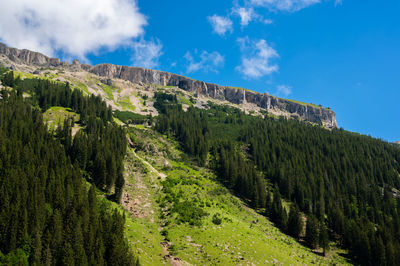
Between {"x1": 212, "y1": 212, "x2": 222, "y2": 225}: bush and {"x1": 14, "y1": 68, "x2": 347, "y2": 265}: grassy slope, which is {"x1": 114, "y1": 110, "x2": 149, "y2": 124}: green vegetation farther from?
{"x1": 212, "y1": 212, "x2": 222, "y2": 225}: bush

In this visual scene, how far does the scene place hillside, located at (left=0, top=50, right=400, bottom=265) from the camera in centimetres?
4149

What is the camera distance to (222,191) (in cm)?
8156

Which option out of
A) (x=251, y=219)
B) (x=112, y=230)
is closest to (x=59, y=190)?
(x=112, y=230)

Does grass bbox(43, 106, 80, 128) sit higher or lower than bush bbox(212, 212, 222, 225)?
higher

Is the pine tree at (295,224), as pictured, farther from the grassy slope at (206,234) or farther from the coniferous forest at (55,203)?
the coniferous forest at (55,203)

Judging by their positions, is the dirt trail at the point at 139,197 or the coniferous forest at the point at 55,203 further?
the dirt trail at the point at 139,197

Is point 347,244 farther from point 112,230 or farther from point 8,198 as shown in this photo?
point 8,198

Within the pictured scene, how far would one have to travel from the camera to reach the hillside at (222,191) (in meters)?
41.5

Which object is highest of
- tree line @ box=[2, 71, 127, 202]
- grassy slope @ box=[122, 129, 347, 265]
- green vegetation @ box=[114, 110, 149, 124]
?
green vegetation @ box=[114, 110, 149, 124]

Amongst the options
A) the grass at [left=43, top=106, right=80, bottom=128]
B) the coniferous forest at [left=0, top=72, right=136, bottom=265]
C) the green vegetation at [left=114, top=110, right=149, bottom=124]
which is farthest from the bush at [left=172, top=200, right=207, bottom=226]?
the green vegetation at [left=114, top=110, right=149, bottom=124]

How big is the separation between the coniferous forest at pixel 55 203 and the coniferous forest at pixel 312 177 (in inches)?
2066

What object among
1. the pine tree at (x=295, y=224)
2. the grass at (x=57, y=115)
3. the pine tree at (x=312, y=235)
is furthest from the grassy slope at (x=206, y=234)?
the grass at (x=57, y=115)

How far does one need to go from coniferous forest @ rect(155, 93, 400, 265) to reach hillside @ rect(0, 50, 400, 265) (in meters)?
0.54

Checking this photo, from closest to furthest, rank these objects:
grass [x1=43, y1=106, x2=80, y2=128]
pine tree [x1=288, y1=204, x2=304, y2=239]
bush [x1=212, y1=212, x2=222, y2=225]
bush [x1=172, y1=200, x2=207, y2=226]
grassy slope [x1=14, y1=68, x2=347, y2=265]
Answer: grassy slope [x1=14, y1=68, x2=347, y2=265]
bush [x1=172, y1=200, x2=207, y2=226]
bush [x1=212, y1=212, x2=222, y2=225]
pine tree [x1=288, y1=204, x2=304, y2=239]
grass [x1=43, y1=106, x2=80, y2=128]
